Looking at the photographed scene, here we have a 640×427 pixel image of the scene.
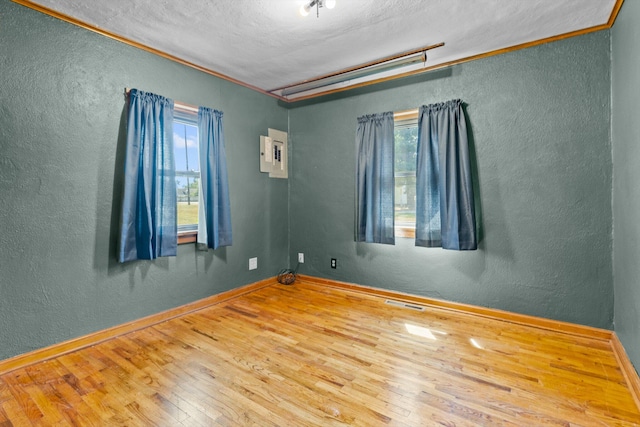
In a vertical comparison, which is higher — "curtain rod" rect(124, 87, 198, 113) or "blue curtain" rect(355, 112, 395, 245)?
"curtain rod" rect(124, 87, 198, 113)

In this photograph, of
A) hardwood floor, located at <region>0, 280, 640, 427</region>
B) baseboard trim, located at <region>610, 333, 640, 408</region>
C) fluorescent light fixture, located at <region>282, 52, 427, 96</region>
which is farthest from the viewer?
fluorescent light fixture, located at <region>282, 52, 427, 96</region>

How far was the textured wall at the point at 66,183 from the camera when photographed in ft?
6.86

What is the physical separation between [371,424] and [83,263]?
2340 millimetres

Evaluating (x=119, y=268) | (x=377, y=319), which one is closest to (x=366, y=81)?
(x=377, y=319)

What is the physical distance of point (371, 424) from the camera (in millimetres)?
1548

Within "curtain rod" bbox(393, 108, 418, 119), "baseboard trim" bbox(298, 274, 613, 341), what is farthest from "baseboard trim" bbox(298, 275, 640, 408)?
"curtain rod" bbox(393, 108, 418, 119)

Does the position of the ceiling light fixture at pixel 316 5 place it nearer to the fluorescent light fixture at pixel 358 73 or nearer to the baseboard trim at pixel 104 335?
the fluorescent light fixture at pixel 358 73

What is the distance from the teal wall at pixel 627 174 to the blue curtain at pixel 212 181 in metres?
3.23

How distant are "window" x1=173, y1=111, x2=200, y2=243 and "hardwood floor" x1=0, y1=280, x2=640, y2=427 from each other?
0.95 m

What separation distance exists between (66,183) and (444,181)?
10.3 ft

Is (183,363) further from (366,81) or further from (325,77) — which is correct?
(366,81)

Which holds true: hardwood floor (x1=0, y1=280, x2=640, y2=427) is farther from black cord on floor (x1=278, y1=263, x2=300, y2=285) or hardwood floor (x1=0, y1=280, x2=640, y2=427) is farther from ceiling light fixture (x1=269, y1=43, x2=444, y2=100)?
ceiling light fixture (x1=269, y1=43, x2=444, y2=100)

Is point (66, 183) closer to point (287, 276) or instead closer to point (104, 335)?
point (104, 335)

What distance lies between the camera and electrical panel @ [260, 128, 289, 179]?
153 inches
